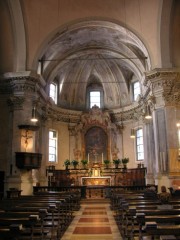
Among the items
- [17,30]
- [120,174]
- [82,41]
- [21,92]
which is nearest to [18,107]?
[21,92]

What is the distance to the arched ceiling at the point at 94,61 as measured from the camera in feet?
66.9

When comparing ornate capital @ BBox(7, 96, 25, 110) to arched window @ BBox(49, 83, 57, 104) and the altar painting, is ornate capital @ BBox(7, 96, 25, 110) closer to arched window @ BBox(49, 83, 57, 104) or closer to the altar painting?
Answer: arched window @ BBox(49, 83, 57, 104)

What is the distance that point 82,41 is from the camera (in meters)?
22.6

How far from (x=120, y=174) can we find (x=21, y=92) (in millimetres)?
10838

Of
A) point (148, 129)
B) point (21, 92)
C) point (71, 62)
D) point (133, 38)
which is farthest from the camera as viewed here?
point (71, 62)

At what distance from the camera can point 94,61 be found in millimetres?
26234

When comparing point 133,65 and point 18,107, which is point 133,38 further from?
point 18,107

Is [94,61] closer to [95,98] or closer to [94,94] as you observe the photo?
[94,94]

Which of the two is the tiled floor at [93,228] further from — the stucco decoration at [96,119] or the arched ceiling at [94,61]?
the stucco decoration at [96,119]

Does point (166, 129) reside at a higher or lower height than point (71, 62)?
lower

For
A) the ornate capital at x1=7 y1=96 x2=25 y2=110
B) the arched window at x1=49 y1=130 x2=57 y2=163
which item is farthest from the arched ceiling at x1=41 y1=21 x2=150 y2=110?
the ornate capital at x1=7 y1=96 x2=25 y2=110

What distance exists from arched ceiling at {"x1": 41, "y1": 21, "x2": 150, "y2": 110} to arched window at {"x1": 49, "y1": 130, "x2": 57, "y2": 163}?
297 centimetres

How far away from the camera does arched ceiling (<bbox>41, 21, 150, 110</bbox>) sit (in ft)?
66.9

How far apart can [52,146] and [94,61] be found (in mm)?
8688
